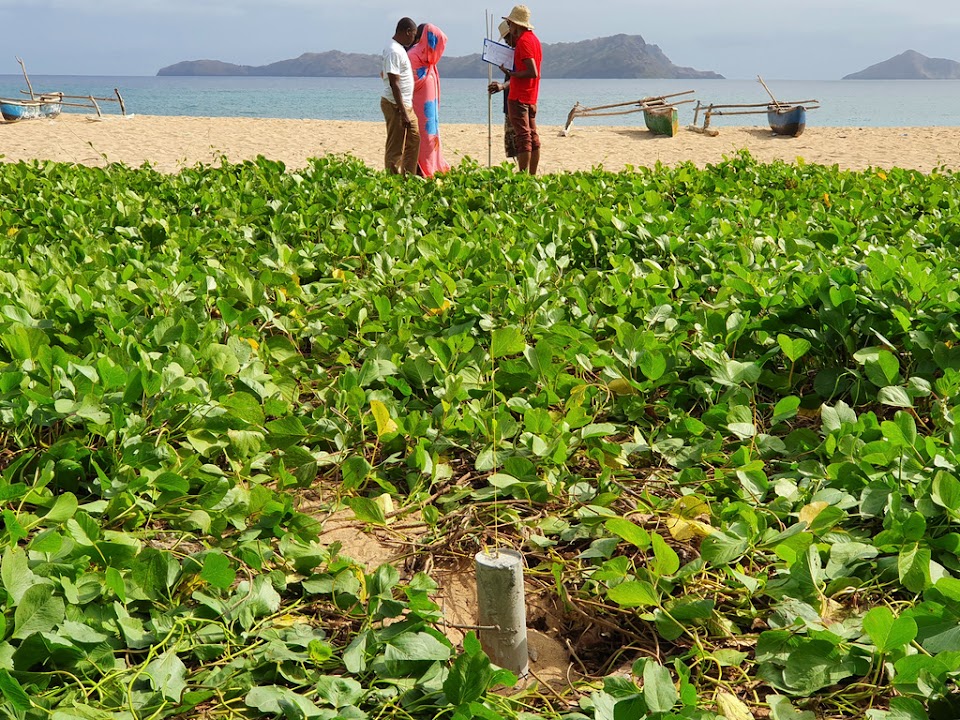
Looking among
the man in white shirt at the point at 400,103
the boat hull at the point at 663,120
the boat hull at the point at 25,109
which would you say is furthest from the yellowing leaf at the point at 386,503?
the boat hull at the point at 25,109

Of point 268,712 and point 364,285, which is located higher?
point 364,285

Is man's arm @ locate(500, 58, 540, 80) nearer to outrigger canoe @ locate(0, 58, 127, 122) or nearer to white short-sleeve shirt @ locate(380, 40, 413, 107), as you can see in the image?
white short-sleeve shirt @ locate(380, 40, 413, 107)

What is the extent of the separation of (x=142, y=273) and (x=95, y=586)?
2.36 m

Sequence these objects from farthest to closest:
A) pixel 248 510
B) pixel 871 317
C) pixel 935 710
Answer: pixel 871 317
pixel 248 510
pixel 935 710

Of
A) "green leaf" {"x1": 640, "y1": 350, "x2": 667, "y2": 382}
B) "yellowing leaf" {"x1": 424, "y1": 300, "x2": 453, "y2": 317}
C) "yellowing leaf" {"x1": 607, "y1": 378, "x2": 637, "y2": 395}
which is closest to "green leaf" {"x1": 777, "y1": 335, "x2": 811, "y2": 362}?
"green leaf" {"x1": 640, "y1": 350, "x2": 667, "y2": 382}

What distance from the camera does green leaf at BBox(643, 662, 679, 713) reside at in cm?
150

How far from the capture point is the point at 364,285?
13.3 feet

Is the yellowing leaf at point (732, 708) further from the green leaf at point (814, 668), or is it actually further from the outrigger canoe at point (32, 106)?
the outrigger canoe at point (32, 106)

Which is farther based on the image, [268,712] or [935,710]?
[268,712]

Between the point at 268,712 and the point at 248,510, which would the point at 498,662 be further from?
the point at 248,510

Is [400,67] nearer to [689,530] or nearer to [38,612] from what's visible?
[689,530]

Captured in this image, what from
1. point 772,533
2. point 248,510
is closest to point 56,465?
point 248,510

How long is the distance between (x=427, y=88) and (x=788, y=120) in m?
16.6

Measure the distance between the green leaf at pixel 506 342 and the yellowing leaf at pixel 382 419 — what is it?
0.52 m
